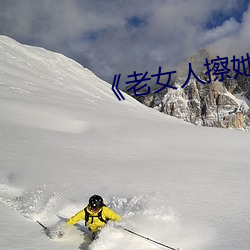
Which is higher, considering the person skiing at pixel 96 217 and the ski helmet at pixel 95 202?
the ski helmet at pixel 95 202

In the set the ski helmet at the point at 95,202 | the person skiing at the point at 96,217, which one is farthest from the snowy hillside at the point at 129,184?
the ski helmet at the point at 95,202

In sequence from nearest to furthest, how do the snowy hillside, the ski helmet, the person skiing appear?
the snowy hillside < the ski helmet < the person skiing

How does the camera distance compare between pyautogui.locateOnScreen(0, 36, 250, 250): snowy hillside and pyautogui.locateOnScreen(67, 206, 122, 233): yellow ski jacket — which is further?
pyautogui.locateOnScreen(67, 206, 122, 233): yellow ski jacket

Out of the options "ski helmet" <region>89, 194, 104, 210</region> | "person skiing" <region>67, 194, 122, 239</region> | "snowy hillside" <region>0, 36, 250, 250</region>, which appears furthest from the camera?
"person skiing" <region>67, 194, 122, 239</region>

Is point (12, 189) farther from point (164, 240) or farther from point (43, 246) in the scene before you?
point (164, 240)

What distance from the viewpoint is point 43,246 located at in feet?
15.9

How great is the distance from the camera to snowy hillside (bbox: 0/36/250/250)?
5215 mm

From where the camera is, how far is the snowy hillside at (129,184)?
521cm

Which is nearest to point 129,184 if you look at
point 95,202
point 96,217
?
point 96,217

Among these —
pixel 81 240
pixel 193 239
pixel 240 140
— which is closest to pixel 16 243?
pixel 81 240

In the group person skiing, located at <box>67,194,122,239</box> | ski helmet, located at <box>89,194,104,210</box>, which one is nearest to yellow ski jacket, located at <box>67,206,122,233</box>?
person skiing, located at <box>67,194,122,239</box>

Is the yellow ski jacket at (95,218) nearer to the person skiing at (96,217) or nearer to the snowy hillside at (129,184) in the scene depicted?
the person skiing at (96,217)

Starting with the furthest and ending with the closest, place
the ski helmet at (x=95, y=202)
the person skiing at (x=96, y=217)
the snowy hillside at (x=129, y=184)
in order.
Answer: the person skiing at (x=96, y=217) < the ski helmet at (x=95, y=202) < the snowy hillside at (x=129, y=184)

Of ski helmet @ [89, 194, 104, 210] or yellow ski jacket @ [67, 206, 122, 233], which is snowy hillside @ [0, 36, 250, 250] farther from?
ski helmet @ [89, 194, 104, 210]
